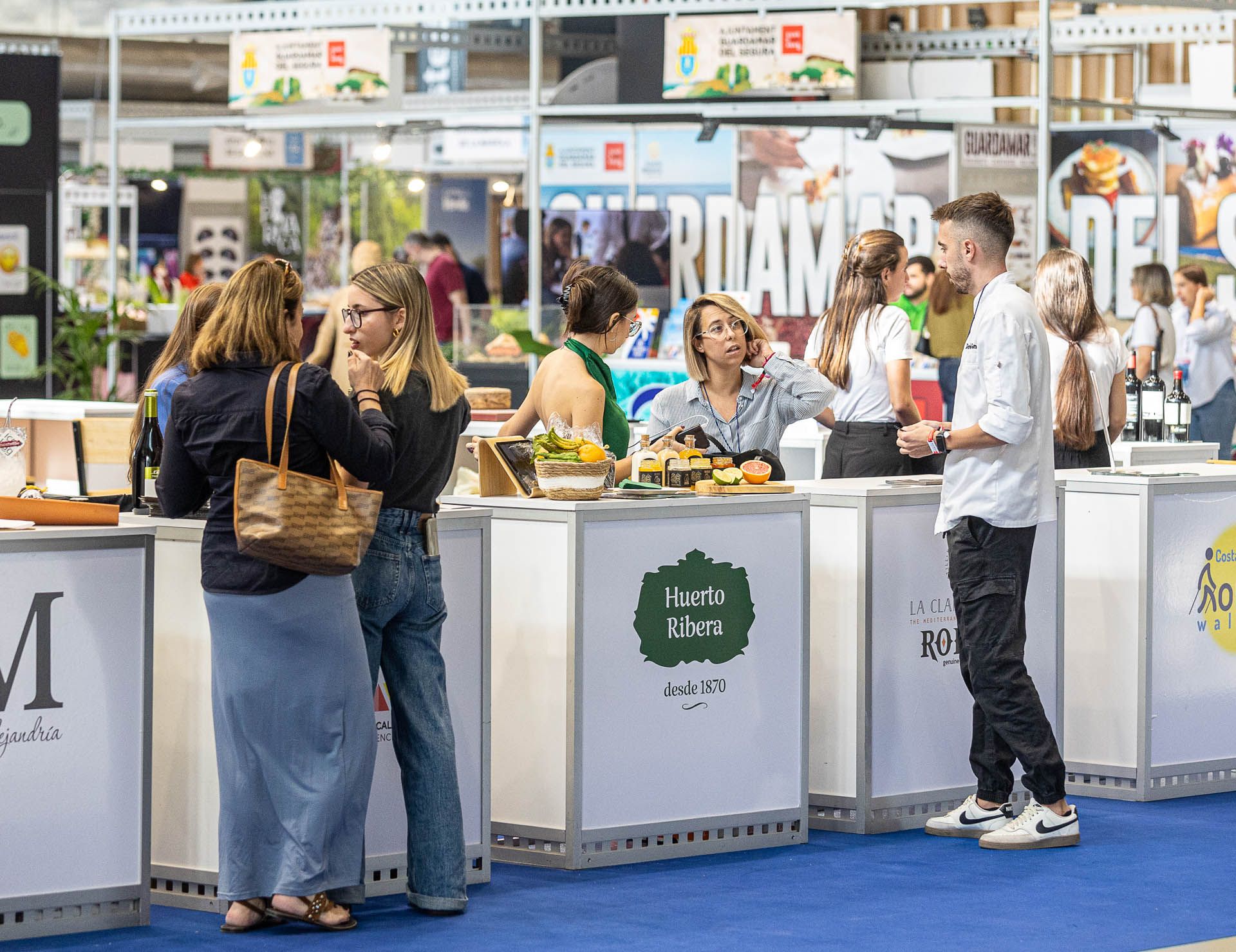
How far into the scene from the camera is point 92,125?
56.6ft

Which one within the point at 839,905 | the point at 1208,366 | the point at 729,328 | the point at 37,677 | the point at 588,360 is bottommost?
the point at 839,905

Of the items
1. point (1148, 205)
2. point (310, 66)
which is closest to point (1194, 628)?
point (310, 66)

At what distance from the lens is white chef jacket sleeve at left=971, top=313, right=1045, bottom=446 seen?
16.1 ft

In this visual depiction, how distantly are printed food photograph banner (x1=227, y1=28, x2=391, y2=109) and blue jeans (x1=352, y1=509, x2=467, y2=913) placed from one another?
274 inches

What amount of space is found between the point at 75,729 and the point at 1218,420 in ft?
27.5

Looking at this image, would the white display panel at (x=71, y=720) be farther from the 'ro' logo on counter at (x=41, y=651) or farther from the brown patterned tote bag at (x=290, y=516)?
the brown patterned tote bag at (x=290, y=516)

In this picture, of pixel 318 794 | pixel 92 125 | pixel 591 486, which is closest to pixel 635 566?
pixel 591 486

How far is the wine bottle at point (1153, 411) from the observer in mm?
7773

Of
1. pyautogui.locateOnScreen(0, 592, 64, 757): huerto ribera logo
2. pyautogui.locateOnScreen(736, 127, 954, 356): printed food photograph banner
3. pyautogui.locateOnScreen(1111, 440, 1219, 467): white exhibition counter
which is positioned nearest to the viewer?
pyautogui.locateOnScreen(0, 592, 64, 757): huerto ribera logo

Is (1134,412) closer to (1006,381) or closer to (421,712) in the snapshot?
(1006,381)

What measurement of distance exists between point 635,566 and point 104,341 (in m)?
7.34

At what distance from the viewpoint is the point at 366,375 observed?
4.22 m

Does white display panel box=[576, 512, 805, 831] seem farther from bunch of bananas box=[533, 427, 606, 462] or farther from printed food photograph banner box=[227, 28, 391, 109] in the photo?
printed food photograph banner box=[227, 28, 391, 109]

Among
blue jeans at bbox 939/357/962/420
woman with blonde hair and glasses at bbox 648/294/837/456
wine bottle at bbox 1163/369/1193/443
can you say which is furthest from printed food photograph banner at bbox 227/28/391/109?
woman with blonde hair and glasses at bbox 648/294/837/456
